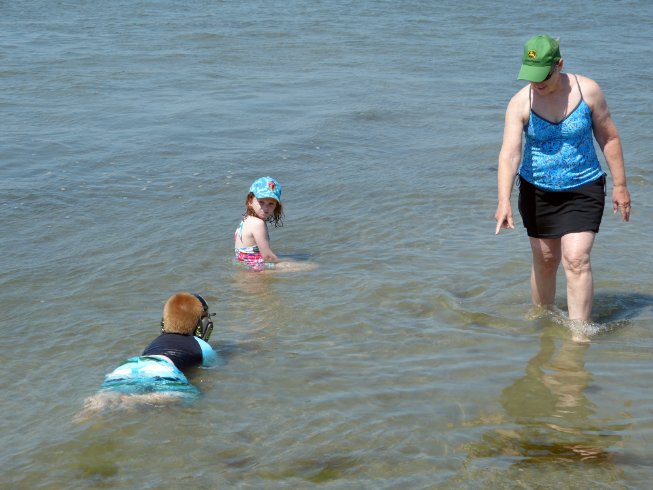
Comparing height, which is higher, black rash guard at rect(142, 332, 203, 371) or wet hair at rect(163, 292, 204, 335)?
wet hair at rect(163, 292, 204, 335)

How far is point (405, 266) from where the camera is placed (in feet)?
23.5

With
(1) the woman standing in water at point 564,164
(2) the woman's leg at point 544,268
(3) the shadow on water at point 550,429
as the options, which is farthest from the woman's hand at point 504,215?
(3) the shadow on water at point 550,429

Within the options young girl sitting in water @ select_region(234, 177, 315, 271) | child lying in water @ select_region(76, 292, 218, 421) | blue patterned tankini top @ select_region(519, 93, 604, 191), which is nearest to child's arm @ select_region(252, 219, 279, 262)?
young girl sitting in water @ select_region(234, 177, 315, 271)

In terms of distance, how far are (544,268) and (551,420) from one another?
1.47 metres

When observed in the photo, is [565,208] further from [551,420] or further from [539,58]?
[551,420]

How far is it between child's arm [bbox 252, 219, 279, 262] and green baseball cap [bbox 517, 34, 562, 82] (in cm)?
295

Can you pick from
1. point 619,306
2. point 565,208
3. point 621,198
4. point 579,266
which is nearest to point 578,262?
point 579,266

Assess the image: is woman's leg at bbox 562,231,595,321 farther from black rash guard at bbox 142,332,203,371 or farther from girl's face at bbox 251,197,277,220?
girl's face at bbox 251,197,277,220

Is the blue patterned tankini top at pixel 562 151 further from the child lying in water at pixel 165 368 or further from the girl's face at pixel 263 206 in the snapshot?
the girl's face at pixel 263 206

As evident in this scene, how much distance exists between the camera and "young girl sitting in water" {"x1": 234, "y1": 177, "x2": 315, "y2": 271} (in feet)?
24.1

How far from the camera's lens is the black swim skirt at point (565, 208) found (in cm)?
535

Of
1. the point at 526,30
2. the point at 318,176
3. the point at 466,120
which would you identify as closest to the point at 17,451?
the point at 318,176

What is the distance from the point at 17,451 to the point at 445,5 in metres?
21.1

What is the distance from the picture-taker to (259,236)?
740 centimetres
